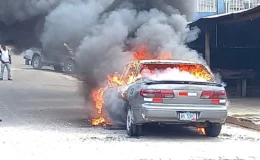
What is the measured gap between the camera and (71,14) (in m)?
14.3

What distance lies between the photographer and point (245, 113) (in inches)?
A: 543

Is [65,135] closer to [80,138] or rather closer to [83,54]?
[80,138]

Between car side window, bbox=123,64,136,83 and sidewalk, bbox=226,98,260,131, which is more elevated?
car side window, bbox=123,64,136,83

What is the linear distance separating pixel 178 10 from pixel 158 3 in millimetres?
785

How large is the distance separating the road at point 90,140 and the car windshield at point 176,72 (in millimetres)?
1146

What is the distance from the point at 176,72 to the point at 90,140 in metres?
2.30

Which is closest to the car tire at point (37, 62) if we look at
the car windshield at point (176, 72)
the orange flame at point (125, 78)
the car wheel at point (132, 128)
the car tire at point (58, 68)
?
the car tire at point (58, 68)

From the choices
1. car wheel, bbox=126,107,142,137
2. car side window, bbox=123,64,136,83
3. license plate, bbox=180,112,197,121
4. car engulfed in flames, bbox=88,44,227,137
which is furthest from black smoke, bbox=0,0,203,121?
license plate, bbox=180,112,197,121

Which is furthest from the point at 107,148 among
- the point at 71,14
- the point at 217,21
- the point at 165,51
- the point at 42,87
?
the point at 42,87

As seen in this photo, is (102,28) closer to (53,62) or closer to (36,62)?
(53,62)

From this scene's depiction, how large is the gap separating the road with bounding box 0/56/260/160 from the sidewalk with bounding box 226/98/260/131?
0.30 m

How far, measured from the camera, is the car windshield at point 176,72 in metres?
10.4

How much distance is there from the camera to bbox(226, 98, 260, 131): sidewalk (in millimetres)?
12002

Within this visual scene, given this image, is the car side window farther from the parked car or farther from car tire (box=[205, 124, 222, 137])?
the parked car
